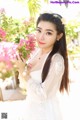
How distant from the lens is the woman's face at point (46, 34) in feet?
4.21

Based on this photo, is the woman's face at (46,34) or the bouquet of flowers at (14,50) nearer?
the woman's face at (46,34)

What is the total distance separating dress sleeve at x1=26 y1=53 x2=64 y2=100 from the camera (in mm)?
1217

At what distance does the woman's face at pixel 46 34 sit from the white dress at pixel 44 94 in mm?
81

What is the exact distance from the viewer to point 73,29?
240 cm

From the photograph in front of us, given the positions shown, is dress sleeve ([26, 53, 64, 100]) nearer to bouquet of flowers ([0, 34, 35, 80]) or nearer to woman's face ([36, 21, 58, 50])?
woman's face ([36, 21, 58, 50])

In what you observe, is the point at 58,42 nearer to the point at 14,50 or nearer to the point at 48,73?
the point at 48,73

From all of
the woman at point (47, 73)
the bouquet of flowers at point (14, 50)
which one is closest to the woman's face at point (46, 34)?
the woman at point (47, 73)

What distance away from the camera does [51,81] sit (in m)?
1.22

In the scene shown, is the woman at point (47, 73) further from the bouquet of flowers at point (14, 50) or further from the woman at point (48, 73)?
the bouquet of flowers at point (14, 50)

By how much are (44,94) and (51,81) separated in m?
0.07

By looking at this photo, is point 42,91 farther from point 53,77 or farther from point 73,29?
point 73,29

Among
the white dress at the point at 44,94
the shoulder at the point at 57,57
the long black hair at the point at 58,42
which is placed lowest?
the white dress at the point at 44,94

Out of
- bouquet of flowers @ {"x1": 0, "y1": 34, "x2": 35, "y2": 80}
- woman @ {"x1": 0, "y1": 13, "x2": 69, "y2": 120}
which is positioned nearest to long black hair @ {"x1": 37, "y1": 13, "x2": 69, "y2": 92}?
woman @ {"x1": 0, "y1": 13, "x2": 69, "y2": 120}

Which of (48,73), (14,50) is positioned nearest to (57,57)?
(48,73)
